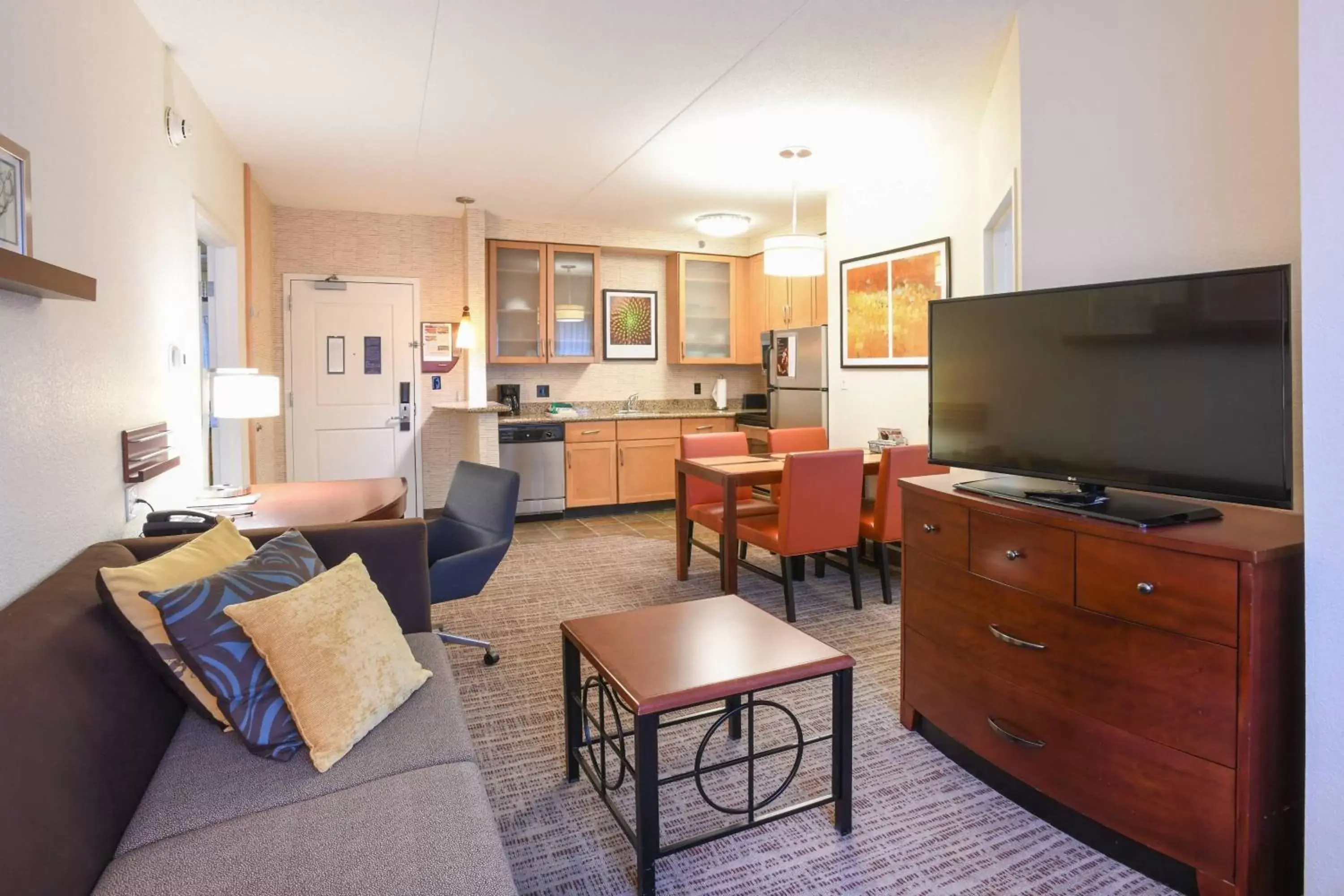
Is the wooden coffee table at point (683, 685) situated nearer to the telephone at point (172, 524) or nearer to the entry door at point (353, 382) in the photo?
the telephone at point (172, 524)

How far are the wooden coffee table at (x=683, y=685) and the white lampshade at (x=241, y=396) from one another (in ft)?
6.13

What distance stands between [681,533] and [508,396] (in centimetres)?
280

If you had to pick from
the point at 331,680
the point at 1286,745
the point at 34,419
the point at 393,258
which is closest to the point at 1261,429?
the point at 1286,745

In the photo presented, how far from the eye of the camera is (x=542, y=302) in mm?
6410

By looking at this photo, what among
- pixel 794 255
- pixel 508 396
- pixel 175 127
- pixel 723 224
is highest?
pixel 723 224

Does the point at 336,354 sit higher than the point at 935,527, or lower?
higher

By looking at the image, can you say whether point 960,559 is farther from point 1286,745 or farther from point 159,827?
point 159,827

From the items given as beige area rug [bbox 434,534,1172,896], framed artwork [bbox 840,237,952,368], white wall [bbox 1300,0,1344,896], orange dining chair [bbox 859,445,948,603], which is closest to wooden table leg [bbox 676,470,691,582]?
orange dining chair [bbox 859,445,948,603]

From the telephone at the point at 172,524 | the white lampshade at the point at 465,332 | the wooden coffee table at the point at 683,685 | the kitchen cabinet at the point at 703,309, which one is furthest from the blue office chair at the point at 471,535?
the kitchen cabinet at the point at 703,309

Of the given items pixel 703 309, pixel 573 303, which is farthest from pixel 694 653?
pixel 703 309

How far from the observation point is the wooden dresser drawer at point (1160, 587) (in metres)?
1.54

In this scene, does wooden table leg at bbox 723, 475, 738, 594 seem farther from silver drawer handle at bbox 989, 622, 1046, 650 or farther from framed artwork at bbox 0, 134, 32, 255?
framed artwork at bbox 0, 134, 32, 255

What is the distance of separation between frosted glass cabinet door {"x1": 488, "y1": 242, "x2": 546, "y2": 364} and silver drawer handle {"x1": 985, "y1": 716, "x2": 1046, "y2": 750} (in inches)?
198

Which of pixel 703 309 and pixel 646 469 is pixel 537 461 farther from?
pixel 703 309
